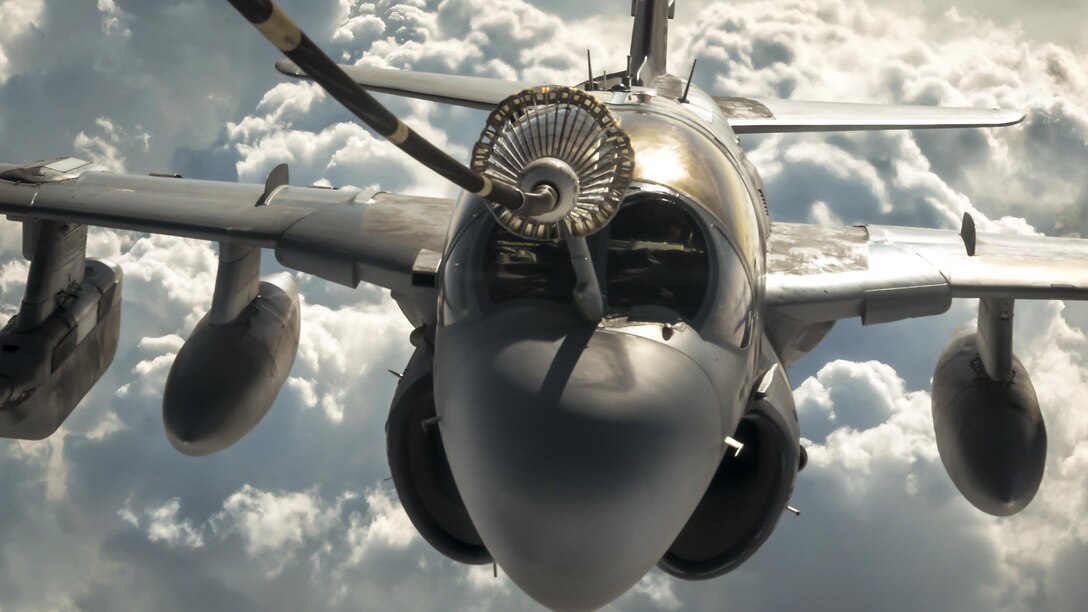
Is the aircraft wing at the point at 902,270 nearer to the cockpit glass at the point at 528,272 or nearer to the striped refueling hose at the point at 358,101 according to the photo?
the cockpit glass at the point at 528,272

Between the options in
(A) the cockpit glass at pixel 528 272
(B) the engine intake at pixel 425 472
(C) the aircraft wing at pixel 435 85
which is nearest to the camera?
(A) the cockpit glass at pixel 528 272

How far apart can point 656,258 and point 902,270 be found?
5452mm

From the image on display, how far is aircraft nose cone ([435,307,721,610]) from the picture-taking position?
726cm

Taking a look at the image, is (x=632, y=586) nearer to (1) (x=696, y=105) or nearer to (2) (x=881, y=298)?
(2) (x=881, y=298)

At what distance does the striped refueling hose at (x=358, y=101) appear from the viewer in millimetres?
4836

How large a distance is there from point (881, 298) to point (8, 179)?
12.4 meters

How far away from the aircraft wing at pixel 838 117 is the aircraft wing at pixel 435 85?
3551 millimetres

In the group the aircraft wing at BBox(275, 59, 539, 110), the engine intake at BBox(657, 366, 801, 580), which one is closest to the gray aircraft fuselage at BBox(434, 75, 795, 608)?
the engine intake at BBox(657, 366, 801, 580)

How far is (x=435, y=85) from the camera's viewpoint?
16422 millimetres

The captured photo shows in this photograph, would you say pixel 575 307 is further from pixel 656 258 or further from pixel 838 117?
pixel 838 117

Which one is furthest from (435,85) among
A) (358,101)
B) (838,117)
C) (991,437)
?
(358,101)

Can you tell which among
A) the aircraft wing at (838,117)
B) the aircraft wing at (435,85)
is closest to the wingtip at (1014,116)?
the aircraft wing at (838,117)

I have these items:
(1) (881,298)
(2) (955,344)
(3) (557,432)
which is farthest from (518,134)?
Answer: (2) (955,344)

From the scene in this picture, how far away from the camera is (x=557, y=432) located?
7262 millimetres
